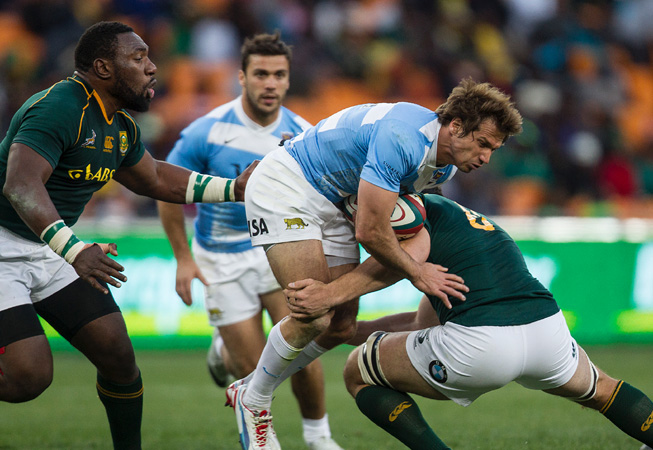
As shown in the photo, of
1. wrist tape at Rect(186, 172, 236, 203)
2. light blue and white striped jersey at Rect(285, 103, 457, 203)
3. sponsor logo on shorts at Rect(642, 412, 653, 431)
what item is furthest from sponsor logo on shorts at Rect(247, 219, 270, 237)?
sponsor logo on shorts at Rect(642, 412, 653, 431)

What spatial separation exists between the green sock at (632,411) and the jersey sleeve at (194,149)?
3.40m

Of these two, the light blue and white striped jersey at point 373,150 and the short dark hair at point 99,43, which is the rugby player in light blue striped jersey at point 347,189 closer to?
the light blue and white striped jersey at point 373,150

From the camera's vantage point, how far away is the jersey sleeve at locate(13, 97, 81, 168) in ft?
14.4

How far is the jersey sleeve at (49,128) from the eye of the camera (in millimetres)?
4383

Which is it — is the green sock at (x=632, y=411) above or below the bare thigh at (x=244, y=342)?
above

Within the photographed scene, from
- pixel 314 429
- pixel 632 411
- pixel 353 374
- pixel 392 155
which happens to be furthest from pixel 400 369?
pixel 314 429

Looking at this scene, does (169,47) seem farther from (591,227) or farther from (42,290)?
(42,290)

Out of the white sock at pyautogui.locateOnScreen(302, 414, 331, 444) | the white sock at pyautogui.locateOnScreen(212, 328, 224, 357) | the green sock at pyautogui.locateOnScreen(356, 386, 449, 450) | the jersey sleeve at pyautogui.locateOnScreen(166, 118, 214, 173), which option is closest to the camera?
the green sock at pyautogui.locateOnScreen(356, 386, 449, 450)

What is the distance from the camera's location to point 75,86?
472 centimetres

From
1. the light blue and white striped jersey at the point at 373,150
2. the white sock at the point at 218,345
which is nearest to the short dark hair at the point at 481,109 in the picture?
the light blue and white striped jersey at the point at 373,150

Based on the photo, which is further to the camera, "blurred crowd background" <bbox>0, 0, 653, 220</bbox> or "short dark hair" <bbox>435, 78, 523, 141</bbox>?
"blurred crowd background" <bbox>0, 0, 653, 220</bbox>

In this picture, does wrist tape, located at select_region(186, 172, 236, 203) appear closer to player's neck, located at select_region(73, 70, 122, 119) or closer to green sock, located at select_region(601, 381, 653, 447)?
player's neck, located at select_region(73, 70, 122, 119)

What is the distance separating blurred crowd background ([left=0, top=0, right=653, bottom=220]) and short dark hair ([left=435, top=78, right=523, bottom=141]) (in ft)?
22.3

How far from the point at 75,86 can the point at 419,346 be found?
7.87ft
